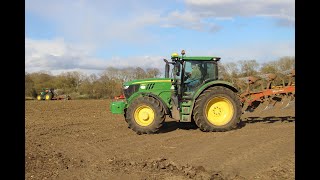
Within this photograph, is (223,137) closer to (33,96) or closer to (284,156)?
(284,156)

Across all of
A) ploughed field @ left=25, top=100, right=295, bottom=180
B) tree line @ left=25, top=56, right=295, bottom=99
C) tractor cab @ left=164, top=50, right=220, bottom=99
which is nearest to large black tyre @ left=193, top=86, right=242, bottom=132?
ploughed field @ left=25, top=100, right=295, bottom=180

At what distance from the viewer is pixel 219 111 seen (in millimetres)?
9914

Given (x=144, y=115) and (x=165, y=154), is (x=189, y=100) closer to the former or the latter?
(x=144, y=115)

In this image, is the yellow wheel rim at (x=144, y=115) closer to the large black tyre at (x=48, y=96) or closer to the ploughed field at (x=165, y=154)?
the ploughed field at (x=165, y=154)

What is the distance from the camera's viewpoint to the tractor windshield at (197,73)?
33.2 ft

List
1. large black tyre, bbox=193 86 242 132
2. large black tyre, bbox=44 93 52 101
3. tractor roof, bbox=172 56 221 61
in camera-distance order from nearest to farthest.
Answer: large black tyre, bbox=193 86 242 132
tractor roof, bbox=172 56 221 61
large black tyre, bbox=44 93 52 101

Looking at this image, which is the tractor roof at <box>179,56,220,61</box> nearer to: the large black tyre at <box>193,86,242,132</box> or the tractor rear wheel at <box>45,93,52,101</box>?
the large black tyre at <box>193,86,242,132</box>

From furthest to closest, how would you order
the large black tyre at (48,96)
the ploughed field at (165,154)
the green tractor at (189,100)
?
the large black tyre at (48,96) → the green tractor at (189,100) → the ploughed field at (165,154)

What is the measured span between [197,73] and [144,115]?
1.87 m

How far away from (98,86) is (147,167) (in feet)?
130

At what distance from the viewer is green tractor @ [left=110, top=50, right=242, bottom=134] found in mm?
9711

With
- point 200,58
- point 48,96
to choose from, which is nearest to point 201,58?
point 200,58

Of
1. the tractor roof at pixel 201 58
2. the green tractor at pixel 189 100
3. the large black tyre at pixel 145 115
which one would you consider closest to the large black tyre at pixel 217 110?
the green tractor at pixel 189 100

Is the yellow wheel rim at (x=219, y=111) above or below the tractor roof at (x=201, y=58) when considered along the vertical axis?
below
